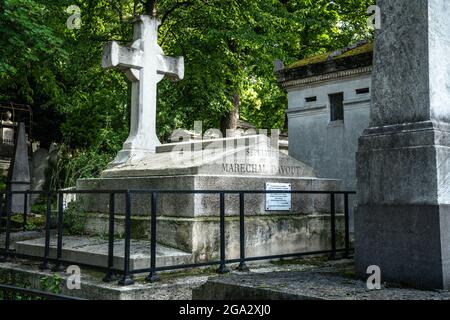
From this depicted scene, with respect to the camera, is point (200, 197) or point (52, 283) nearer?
point (52, 283)

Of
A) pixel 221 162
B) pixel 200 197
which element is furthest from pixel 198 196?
pixel 221 162

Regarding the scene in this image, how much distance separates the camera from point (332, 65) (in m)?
8.62

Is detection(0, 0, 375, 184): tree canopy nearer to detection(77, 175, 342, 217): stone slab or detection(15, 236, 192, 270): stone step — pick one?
detection(77, 175, 342, 217): stone slab

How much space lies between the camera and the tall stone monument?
388 cm

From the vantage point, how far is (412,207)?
13.1ft

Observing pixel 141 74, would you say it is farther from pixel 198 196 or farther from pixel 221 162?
pixel 198 196

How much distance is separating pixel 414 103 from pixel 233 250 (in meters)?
2.93

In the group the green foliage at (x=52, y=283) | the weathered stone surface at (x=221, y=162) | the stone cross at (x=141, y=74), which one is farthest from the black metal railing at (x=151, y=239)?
the stone cross at (x=141, y=74)

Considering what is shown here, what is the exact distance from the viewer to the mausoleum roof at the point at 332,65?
8234 millimetres

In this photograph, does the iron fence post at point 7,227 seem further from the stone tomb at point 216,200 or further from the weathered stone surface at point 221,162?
the weathered stone surface at point 221,162

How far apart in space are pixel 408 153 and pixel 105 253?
3.32 meters

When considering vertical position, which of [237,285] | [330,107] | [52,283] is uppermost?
[330,107]

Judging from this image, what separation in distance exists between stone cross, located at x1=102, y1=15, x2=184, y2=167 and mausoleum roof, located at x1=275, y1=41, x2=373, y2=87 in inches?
88.1
